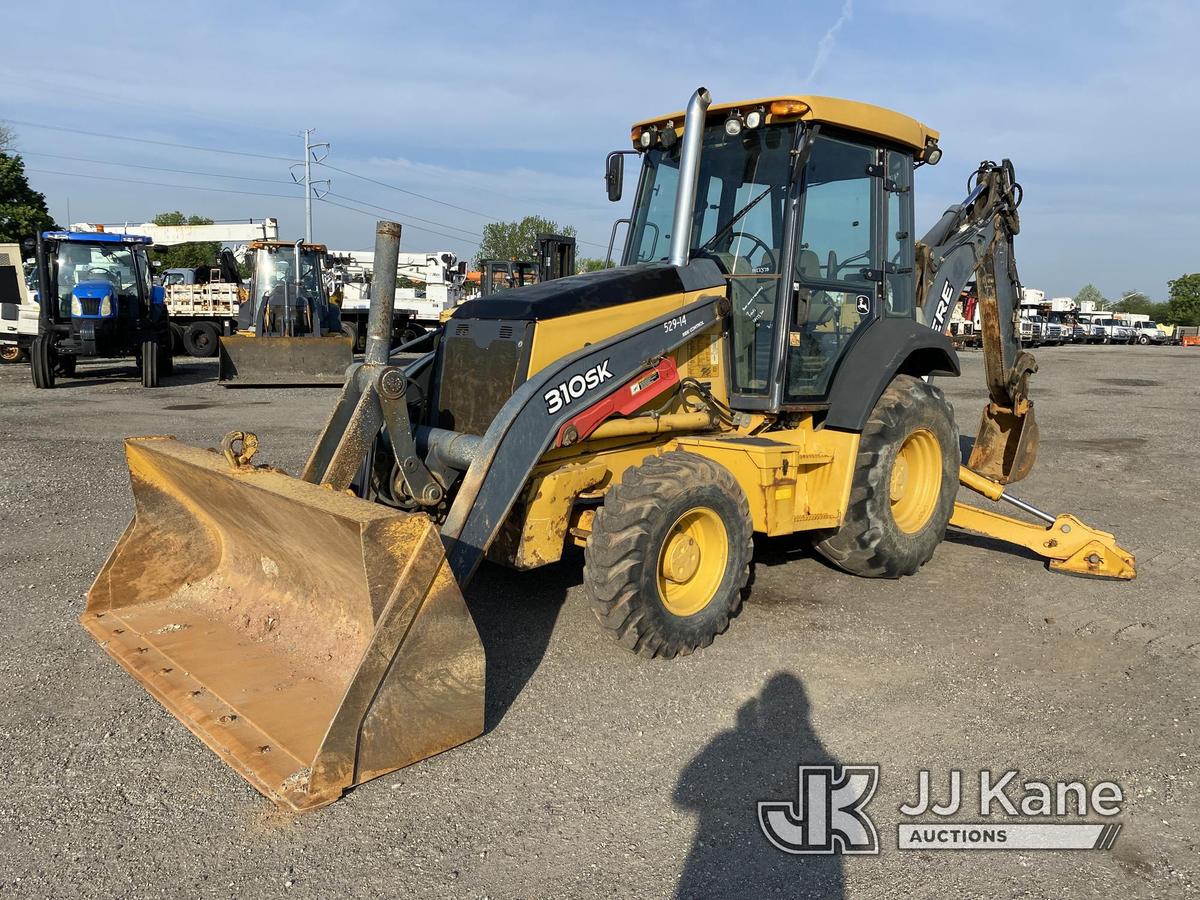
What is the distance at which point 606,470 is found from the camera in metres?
4.57

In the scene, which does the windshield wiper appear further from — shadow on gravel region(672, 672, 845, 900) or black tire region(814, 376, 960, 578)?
shadow on gravel region(672, 672, 845, 900)

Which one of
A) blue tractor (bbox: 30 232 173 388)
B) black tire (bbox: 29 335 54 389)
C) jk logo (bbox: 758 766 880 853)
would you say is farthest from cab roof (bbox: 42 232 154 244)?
jk logo (bbox: 758 766 880 853)

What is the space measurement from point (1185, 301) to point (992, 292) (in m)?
96.3

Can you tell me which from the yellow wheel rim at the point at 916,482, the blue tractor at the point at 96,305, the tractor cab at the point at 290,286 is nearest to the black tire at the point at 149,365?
the blue tractor at the point at 96,305

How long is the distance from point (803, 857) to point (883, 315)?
12.0 feet

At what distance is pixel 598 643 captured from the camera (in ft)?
15.2

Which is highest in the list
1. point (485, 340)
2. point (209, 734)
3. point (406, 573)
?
point (485, 340)

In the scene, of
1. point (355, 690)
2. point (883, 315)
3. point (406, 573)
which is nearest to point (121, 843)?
point (355, 690)

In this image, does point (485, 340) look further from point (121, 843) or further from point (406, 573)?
point (121, 843)

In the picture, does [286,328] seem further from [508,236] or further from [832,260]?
[508,236]

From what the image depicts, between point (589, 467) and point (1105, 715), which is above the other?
point (589, 467)

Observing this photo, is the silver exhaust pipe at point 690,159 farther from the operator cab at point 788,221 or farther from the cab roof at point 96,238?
the cab roof at point 96,238

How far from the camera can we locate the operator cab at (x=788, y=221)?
5.08 meters

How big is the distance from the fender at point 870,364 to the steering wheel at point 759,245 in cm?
78
